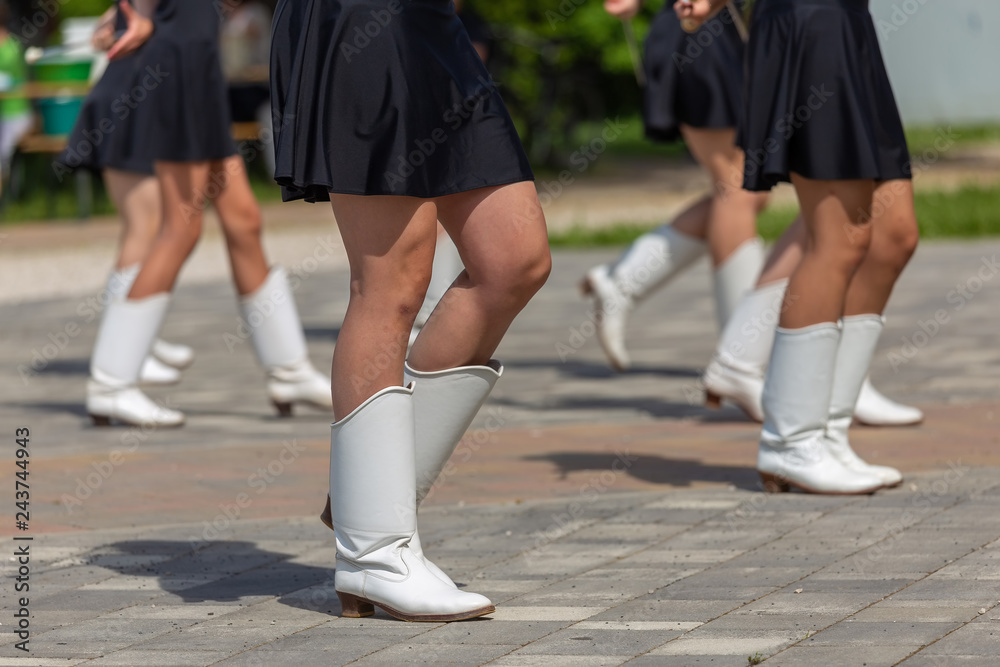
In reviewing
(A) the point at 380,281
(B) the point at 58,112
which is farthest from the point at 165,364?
(B) the point at 58,112

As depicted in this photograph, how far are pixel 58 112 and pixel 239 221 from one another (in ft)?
32.2

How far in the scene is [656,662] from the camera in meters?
2.61

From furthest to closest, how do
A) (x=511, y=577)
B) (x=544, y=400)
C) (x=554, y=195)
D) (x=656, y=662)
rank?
(x=554, y=195) < (x=544, y=400) < (x=511, y=577) < (x=656, y=662)

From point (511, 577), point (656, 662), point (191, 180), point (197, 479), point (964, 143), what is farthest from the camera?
point (964, 143)

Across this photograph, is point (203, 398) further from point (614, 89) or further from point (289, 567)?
point (614, 89)

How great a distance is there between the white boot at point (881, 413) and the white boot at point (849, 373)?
823mm

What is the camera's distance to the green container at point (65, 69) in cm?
1411

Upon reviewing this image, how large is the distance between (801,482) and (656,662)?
145 cm

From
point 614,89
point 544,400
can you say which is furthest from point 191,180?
point 614,89

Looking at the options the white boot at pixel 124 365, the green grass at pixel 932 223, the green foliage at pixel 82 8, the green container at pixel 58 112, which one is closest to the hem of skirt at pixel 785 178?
the white boot at pixel 124 365

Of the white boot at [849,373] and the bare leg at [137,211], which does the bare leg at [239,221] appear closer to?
the bare leg at [137,211]

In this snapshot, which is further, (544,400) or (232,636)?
(544,400)

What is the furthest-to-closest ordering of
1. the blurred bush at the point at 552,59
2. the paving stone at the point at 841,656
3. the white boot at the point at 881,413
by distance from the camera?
the blurred bush at the point at 552,59, the white boot at the point at 881,413, the paving stone at the point at 841,656

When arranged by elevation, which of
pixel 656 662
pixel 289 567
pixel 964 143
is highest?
pixel 656 662
